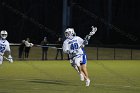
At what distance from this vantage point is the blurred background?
67500 mm

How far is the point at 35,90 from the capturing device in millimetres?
17172

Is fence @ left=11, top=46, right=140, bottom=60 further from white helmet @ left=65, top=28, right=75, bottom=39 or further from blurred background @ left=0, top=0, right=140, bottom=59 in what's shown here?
white helmet @ left=65, top=28, right=75, bottom=39

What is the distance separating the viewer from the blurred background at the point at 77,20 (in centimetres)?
6750

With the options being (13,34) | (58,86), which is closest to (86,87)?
(58,86)

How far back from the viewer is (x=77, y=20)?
2862 inches

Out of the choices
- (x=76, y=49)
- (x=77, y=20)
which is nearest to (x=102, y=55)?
(x=77, y=20)

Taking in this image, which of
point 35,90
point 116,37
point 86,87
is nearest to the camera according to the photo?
point 35,90

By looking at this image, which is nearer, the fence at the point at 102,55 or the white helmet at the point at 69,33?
the white helmet at the point at 69,33

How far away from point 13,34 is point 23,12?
3938 millimetres

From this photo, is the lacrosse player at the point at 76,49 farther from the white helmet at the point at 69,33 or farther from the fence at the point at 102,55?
the fence at the point at 102,55

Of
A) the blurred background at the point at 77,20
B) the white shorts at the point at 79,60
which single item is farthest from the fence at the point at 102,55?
the white shorts at the point at 79,60

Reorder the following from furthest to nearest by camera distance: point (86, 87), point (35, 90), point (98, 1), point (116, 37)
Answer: point (98, 1) → point (116, 37) → point (86, 87) → point (35, 90)

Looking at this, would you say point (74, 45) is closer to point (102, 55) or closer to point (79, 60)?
point (79, 60)

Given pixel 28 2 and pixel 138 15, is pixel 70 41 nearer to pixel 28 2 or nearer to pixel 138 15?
pixel 138 15
